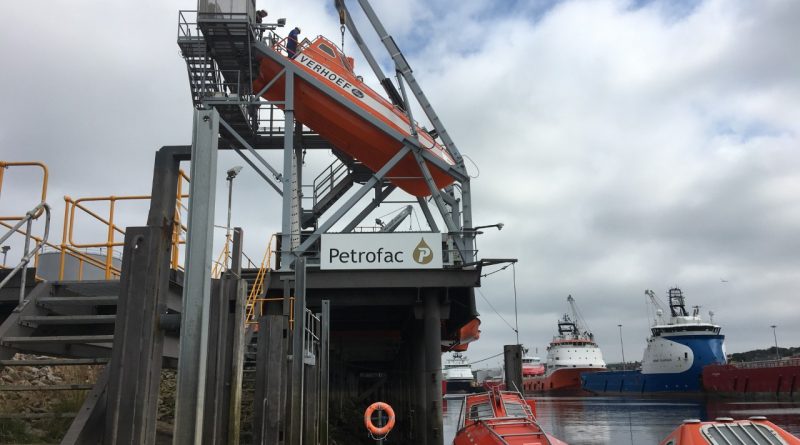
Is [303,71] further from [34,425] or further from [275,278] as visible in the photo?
[34,425]

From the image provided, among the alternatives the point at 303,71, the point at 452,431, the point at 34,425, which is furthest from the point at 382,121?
the point at 452,431

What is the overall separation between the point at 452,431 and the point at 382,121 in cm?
2408

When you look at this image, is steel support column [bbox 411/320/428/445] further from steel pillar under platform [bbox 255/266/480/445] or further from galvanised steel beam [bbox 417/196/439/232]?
galvanised steel beam [bbox 417/196/439/232]

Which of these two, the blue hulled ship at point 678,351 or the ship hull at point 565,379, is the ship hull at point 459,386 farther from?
the blue hulled ship at point 678,351

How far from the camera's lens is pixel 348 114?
2027cm

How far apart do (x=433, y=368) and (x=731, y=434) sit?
33.8 feet

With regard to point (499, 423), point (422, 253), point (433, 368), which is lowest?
point (499, 423)

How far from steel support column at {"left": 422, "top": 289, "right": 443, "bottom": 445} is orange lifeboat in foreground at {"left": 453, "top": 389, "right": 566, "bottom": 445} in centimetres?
206

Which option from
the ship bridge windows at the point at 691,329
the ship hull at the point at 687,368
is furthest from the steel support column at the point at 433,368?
the ship bridge windows at the point at 691,329

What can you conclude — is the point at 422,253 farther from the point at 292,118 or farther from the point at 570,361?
the point at 570,361

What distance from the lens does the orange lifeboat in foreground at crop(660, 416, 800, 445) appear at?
328 inches

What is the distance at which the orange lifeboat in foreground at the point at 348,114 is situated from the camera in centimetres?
2030

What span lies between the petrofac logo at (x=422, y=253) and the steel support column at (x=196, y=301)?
523 inches

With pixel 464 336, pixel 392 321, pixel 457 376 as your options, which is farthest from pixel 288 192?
pixel 457 376
